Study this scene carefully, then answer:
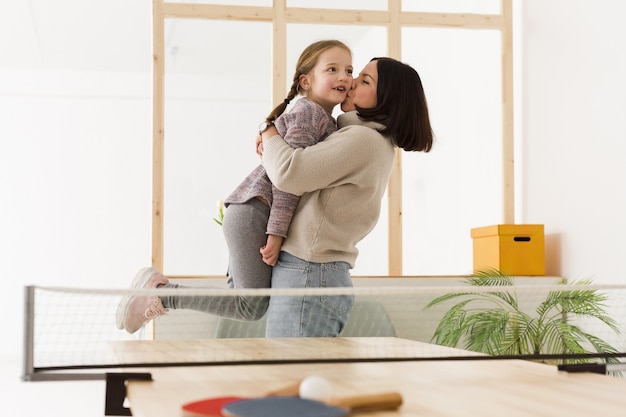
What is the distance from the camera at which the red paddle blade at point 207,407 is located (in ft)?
3.85

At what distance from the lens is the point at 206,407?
1.21 meters

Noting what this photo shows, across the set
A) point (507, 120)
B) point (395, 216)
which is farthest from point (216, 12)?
point (507, 120)

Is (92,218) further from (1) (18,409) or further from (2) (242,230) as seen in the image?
(2) (242,230)

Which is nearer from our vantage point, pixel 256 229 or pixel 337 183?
pixel 337 183

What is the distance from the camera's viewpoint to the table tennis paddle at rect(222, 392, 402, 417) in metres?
1.14

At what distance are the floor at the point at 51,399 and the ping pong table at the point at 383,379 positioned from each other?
362 centimetres

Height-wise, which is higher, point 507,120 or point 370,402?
point 507,120

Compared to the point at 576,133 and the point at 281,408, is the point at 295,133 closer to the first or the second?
the point at 281,408

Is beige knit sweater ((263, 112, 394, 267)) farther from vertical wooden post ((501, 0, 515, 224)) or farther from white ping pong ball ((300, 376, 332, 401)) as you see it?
vertical wooden post ((501, 0, 515, 224))

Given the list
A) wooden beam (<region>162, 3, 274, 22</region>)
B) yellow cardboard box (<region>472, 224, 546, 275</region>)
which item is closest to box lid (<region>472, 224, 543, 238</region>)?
yellow cardboard box (<region>472, 224, 546, 275</region>)

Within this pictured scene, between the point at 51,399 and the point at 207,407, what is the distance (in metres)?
5.93

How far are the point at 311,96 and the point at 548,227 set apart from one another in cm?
397

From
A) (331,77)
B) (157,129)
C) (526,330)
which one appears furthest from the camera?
(157,129)

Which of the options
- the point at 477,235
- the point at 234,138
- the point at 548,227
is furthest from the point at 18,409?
the point at 548,227
